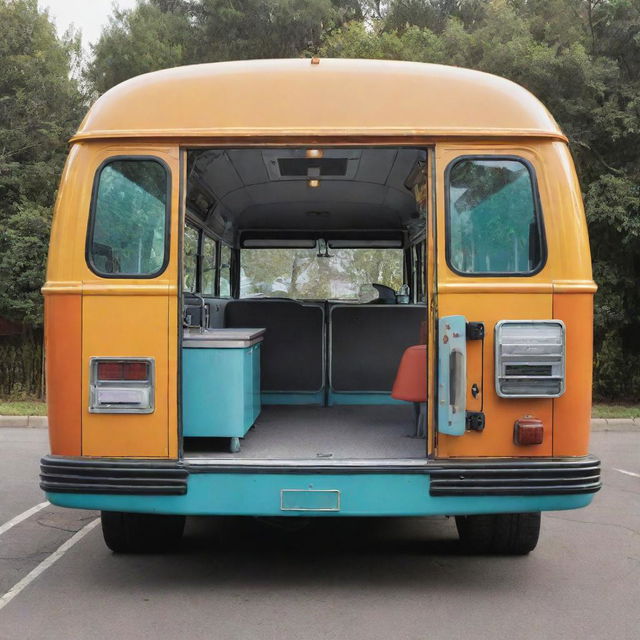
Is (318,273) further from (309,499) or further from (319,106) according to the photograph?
(309,499)

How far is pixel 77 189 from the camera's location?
4805 mm

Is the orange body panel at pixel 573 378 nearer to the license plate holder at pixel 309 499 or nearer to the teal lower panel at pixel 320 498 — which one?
the teal lower panel at pixel 320 498

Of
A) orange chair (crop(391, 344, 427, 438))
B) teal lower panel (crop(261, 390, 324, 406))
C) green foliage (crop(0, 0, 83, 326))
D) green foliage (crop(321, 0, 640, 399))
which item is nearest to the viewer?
orange chair (crop(391, 344, 427, 438))

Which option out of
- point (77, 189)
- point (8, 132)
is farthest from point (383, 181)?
point (8, 132)

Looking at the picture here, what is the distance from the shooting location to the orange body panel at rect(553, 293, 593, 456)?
4.65 m

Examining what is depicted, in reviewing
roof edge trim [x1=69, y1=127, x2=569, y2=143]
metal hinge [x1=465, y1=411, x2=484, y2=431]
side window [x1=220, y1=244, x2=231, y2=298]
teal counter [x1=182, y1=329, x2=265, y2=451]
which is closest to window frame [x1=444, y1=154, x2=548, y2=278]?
roof edge trim [x1=69, y1=127, x2=569, y2=143]

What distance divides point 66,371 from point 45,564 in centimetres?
155

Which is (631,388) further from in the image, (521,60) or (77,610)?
(77,610)

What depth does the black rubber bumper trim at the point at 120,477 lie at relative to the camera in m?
4.60

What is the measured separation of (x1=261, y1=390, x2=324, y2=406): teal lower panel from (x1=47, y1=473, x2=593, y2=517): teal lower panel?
355 centimetres

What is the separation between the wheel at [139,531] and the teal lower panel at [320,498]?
875 mm

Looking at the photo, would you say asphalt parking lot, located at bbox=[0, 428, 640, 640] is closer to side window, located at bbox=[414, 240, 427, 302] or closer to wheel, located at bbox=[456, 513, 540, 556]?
wheel, located at bbox=[456, 513, 540, 556]

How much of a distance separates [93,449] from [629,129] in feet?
41.9

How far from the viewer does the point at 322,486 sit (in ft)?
15.2
